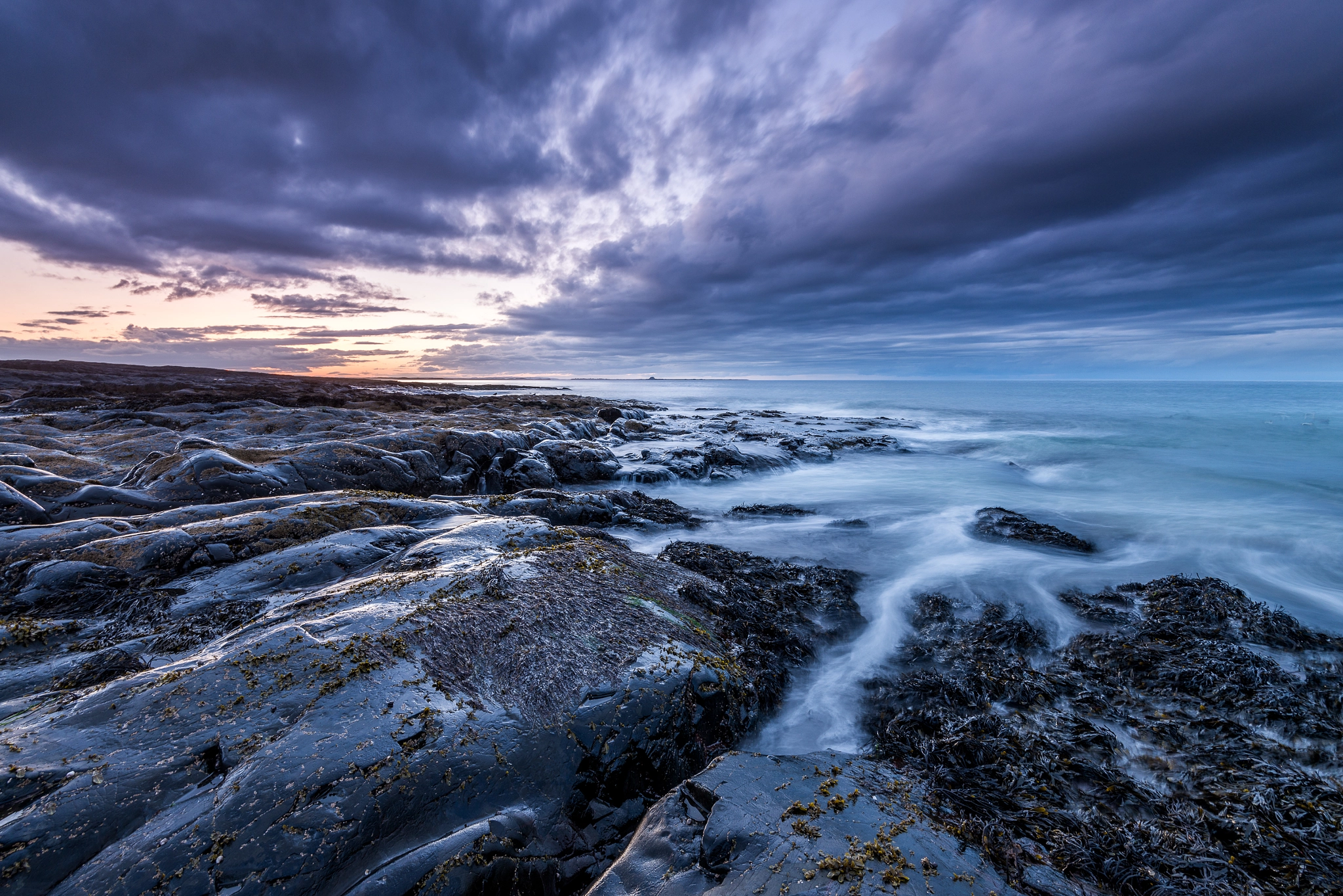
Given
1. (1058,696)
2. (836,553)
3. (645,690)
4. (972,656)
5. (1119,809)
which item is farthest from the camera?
(836,553)

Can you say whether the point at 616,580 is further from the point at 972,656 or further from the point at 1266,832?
the point at 1266,832

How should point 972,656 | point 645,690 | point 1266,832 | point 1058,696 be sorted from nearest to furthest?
point 1266,832, point 645,690, point 1058,696, point 972,656

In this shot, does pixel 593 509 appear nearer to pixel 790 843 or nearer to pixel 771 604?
pixel 771 604

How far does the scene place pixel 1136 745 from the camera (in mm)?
4168

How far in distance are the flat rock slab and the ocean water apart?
1.28 metres

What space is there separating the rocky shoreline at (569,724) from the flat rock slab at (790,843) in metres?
0.02

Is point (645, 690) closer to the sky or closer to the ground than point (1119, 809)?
closer to the sky

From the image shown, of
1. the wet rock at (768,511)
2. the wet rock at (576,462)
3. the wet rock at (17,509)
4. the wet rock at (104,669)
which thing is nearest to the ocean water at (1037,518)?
the wet rock at (768,511)

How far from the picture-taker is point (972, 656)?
545 centimetres

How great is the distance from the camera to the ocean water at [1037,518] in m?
6.58

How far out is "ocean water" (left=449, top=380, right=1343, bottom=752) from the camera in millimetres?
6582

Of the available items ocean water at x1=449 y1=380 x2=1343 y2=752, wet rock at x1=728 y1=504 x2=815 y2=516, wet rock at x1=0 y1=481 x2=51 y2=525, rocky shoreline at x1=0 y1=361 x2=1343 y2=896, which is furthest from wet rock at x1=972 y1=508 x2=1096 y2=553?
wet rock at x1=0 y1=481 x2=51 y2=525

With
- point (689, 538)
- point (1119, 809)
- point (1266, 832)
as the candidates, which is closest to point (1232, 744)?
point (1266, 832)

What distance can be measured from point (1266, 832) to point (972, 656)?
229 cm
